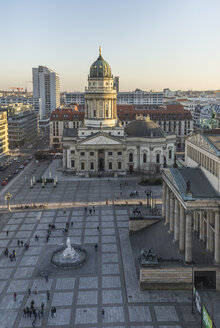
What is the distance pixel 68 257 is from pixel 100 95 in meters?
84.4

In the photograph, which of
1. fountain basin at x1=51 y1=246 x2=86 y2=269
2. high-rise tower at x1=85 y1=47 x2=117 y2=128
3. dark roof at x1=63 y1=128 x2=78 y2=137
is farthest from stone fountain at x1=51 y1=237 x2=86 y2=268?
high-rise tower at x1=85 y1=47 x2=117 y2=128

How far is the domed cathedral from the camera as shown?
423 ft

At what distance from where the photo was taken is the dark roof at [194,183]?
51.4m

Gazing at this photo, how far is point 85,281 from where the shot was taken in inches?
2103

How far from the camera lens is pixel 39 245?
66812 mm

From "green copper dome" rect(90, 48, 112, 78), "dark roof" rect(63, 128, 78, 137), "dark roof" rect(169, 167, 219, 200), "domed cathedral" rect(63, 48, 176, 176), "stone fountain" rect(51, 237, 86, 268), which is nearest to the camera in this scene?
"dark roof" rect(169, 167, 219, 200)

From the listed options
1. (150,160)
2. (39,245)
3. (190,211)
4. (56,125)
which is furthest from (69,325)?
(56,125)

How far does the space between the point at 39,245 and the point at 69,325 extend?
1000 inches

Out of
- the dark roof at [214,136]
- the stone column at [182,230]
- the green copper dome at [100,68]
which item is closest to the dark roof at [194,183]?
the stone column at [182,230]

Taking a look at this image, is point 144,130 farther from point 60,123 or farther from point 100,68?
point 60,123

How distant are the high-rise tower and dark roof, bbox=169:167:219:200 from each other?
80.9m

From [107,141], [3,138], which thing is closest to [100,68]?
[107,141]

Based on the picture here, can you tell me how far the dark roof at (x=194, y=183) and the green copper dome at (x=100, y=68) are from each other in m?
85.9

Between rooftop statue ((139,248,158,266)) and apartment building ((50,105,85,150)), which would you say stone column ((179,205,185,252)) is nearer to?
rooftop statue ((139,248,158,266))
